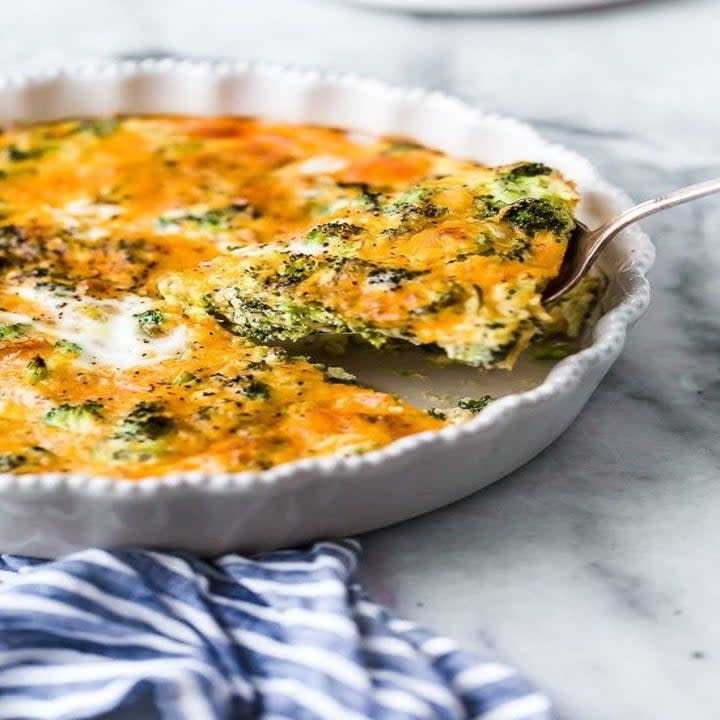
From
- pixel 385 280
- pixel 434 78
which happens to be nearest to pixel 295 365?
pixel 385 280

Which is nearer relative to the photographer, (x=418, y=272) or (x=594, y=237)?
(x=418, y=272)

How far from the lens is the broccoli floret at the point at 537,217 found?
10.00ft

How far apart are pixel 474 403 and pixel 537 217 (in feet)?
1.45

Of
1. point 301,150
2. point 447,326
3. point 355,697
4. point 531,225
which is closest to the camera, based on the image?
point 355,697

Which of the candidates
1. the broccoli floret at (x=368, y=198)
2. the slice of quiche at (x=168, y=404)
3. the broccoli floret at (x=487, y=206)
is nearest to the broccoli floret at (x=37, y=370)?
the slice of quiche at (x=168, y=404)

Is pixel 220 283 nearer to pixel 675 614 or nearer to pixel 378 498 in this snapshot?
pixel 378 498

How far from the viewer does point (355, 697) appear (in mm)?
2350

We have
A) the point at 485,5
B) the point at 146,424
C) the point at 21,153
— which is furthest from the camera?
the point at 485,5

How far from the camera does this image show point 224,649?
8.08ft

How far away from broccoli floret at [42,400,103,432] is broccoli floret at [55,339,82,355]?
24cm

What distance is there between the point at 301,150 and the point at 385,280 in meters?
1.07

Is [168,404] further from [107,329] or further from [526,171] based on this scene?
[526,171]

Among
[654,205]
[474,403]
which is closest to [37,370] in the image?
[474,403]

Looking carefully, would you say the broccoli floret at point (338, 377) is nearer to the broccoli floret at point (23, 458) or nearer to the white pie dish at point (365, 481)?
the white pie dish at point (365, 481)
